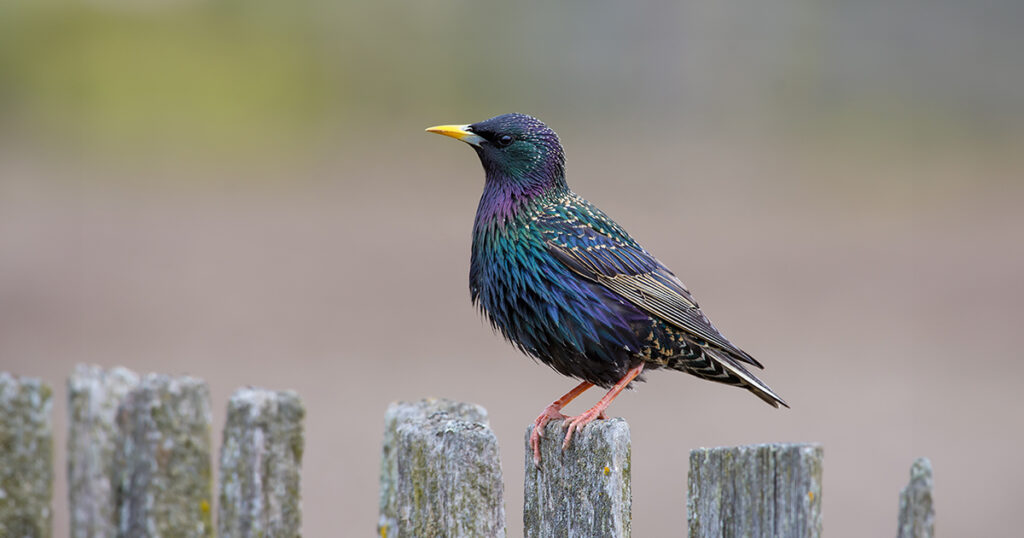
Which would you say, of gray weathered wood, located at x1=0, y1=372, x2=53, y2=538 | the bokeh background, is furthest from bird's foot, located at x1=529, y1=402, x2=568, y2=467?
the bokeh background

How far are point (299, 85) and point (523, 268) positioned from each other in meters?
9.28

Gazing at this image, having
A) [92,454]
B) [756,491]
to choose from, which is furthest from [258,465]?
[756,491]

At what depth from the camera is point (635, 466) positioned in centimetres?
733

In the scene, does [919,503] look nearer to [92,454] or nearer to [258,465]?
[258,465]

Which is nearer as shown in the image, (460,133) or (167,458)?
(167,458)

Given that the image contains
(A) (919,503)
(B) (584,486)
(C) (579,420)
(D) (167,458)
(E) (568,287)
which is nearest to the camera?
(A) (919,503)

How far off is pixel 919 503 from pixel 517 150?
87.4 inches

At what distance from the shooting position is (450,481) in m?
2.94

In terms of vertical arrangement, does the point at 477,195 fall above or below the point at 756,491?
above

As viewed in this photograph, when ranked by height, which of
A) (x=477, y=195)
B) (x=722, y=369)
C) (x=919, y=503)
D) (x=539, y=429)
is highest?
(x=477, y=195)

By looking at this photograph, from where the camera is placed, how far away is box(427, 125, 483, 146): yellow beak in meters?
4.19

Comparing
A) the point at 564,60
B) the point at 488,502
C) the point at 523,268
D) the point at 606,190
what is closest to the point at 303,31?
the point at 564,60

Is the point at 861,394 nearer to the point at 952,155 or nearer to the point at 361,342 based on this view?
the point at 361,342

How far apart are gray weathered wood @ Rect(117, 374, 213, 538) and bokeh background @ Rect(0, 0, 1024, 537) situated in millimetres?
3502
